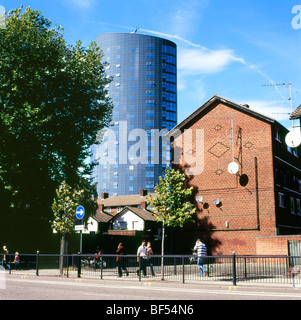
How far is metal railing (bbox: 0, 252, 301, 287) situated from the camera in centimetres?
1391

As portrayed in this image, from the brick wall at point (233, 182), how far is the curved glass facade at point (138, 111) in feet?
272

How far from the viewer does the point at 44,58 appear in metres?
26.4

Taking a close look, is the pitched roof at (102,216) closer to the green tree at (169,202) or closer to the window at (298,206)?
the window at (298,206)

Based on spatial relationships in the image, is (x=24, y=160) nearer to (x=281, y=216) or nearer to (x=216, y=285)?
(x=216, y=285)

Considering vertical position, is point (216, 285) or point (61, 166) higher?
point (61, 166)

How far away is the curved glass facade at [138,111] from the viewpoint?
119500 millimetres

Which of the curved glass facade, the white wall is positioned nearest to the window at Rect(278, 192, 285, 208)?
the white wall

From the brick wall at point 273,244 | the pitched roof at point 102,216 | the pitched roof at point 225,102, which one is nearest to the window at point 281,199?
the brick wall at point 273,244

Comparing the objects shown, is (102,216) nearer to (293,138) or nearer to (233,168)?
(233,168)

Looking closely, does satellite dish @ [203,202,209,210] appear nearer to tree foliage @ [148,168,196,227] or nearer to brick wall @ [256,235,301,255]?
brick wall @ [256,235,301,255]

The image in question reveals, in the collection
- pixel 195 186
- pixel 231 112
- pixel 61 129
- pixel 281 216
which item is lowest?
pixel 281 216

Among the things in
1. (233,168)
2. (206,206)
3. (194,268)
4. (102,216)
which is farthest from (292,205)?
(102,216)
